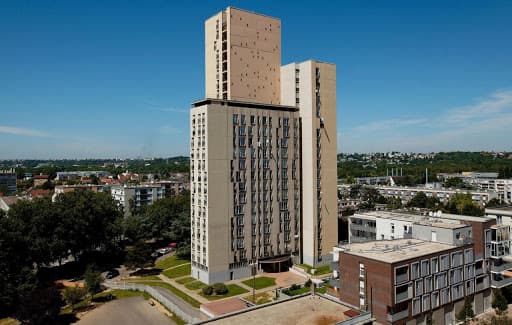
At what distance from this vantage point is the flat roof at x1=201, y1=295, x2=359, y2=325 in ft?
126

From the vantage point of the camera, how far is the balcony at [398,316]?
44188 millimetres

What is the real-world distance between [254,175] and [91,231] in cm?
3964

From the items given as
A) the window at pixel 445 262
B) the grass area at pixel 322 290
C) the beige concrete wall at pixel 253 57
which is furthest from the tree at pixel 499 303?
the beige concrete wall at pixel 253 57

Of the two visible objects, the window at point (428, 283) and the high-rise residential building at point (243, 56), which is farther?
the high-rise residential building at point (243, 56)

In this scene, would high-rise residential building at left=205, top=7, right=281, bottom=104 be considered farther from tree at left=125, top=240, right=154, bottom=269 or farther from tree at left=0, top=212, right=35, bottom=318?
tree at left=0, top=212, right=35, bottom=318

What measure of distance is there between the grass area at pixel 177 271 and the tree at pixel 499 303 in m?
52.2

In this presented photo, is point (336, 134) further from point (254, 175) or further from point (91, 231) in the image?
point (91, 231)

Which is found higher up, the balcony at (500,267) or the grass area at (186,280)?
the balcony at (500,267)

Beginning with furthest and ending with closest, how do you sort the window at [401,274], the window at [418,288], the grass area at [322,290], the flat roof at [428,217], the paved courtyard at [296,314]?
the grass area at [322,290] → the flat roof at [428,217] → the window at [418,288] → the window at [401,274] → the paved courtyard at [296,314]

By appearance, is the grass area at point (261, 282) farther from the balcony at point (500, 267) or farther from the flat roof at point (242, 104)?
the balcony at point (500, 267)

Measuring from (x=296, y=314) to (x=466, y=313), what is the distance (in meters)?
27.2

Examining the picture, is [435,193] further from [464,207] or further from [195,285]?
[195,285]

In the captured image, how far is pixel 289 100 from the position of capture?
81812mm

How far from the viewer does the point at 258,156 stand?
75875 mm
